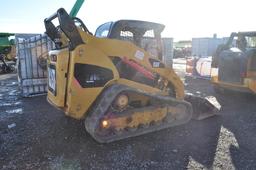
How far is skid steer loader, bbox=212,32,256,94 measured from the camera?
6.98 metres

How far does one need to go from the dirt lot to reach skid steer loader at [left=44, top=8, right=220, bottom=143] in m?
0.31

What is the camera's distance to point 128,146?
163 inches

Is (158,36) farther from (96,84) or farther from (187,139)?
(187,139)

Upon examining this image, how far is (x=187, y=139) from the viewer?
4473mm

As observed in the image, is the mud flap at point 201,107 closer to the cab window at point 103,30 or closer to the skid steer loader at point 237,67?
the skid steer loader at point 237,67

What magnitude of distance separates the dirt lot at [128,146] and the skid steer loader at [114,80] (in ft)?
1.01

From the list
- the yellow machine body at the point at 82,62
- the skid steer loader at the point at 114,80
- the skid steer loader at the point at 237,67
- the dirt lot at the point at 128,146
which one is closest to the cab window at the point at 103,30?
the skid steer loader at the point at 114,80

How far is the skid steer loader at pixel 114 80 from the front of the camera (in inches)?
149

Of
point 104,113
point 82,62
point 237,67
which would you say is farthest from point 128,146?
point 237,67

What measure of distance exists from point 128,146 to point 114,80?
123 cm

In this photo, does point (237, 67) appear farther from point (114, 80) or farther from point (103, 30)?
point (114, 80)

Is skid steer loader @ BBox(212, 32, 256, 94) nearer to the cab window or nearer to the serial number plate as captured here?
the cab window

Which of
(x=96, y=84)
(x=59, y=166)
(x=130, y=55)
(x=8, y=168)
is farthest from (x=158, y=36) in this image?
(x=8, y=168)

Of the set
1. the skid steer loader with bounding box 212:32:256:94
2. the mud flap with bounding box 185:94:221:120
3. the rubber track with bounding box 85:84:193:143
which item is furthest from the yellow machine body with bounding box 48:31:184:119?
the skid steer loader with bounding box 212:32:256:94
